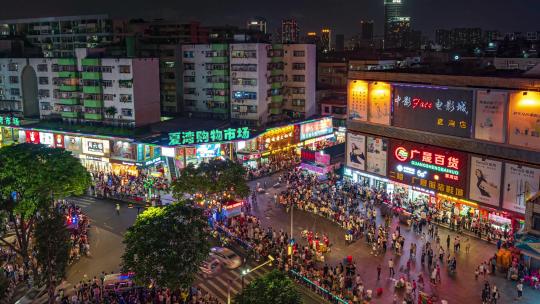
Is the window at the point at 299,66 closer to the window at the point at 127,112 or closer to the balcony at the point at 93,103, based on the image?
the window at the point at 127,112

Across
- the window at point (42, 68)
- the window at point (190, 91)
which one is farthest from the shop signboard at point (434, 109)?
the window at point (42, 68)

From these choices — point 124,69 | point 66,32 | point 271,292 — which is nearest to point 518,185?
point 271,292

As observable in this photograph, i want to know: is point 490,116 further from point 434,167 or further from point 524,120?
point 434,167

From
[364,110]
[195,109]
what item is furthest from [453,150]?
[195,109]

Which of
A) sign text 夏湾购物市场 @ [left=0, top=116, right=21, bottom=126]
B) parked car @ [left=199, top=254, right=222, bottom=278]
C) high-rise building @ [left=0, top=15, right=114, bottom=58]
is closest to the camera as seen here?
parked car @ [left=199, top=254, right=222, bottom=278]

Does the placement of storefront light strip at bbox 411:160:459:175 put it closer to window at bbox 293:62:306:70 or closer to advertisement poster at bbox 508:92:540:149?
advertisement poster at bbox 508:92:540:149

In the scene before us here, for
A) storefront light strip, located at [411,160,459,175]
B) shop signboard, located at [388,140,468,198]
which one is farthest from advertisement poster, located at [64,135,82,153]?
storefront light strip, located at [411,160,459,175]
